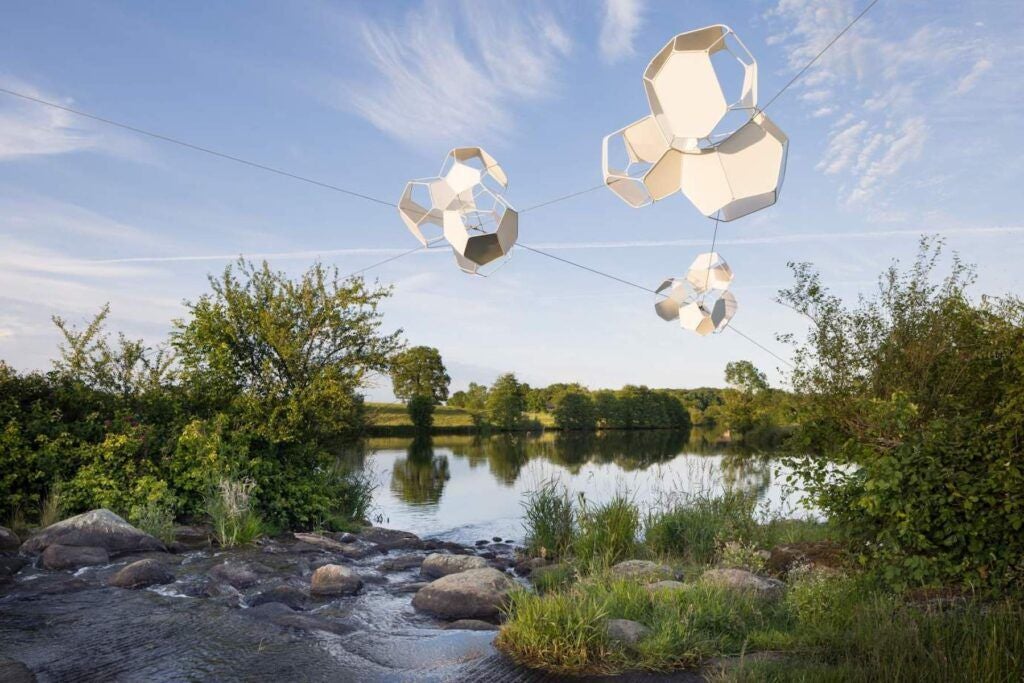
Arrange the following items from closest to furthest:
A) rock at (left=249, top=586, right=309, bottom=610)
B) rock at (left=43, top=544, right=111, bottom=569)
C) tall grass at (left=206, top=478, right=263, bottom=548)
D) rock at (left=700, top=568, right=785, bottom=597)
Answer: rock at (left=700, top=568, right=785, bottom=597) → rock at (left=249, top=586, right=309, bottom=610) → rock at (left=43, top=544, right=111, bottom=569) → tall grass at (left=206, top=478, right=263, bottom=548)

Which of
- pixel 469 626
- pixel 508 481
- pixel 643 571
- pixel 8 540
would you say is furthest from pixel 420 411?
pixel 469 626

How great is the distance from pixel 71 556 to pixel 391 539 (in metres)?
4.67

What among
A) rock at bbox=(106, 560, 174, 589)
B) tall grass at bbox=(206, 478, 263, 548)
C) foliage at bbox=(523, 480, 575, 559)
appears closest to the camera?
rock at bbox=(106, 560, 174, 589)

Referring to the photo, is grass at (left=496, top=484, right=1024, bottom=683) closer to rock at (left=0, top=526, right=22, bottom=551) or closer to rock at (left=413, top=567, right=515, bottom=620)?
rock at (left=413, top=567, right=515, bottom=620)

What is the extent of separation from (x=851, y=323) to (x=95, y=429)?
1284 centimetres

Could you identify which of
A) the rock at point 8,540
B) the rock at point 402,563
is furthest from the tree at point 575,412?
the rock at point 8,540

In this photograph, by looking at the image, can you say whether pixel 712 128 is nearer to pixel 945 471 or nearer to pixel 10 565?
pixel 945 471

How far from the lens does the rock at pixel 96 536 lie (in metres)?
8.82

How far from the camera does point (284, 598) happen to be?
724cm

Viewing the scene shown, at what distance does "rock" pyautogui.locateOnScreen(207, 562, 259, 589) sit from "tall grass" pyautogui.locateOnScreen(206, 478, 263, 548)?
1704mm

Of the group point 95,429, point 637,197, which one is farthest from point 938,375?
point 95,429

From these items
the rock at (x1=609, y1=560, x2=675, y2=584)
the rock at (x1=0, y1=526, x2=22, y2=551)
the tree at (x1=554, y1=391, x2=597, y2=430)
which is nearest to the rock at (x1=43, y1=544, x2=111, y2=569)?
the rock at (x1=0, y1=526, x2=22, y2=551)

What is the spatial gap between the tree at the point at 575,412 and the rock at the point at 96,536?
47.6m

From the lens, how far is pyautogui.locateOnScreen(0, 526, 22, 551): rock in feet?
29.0
